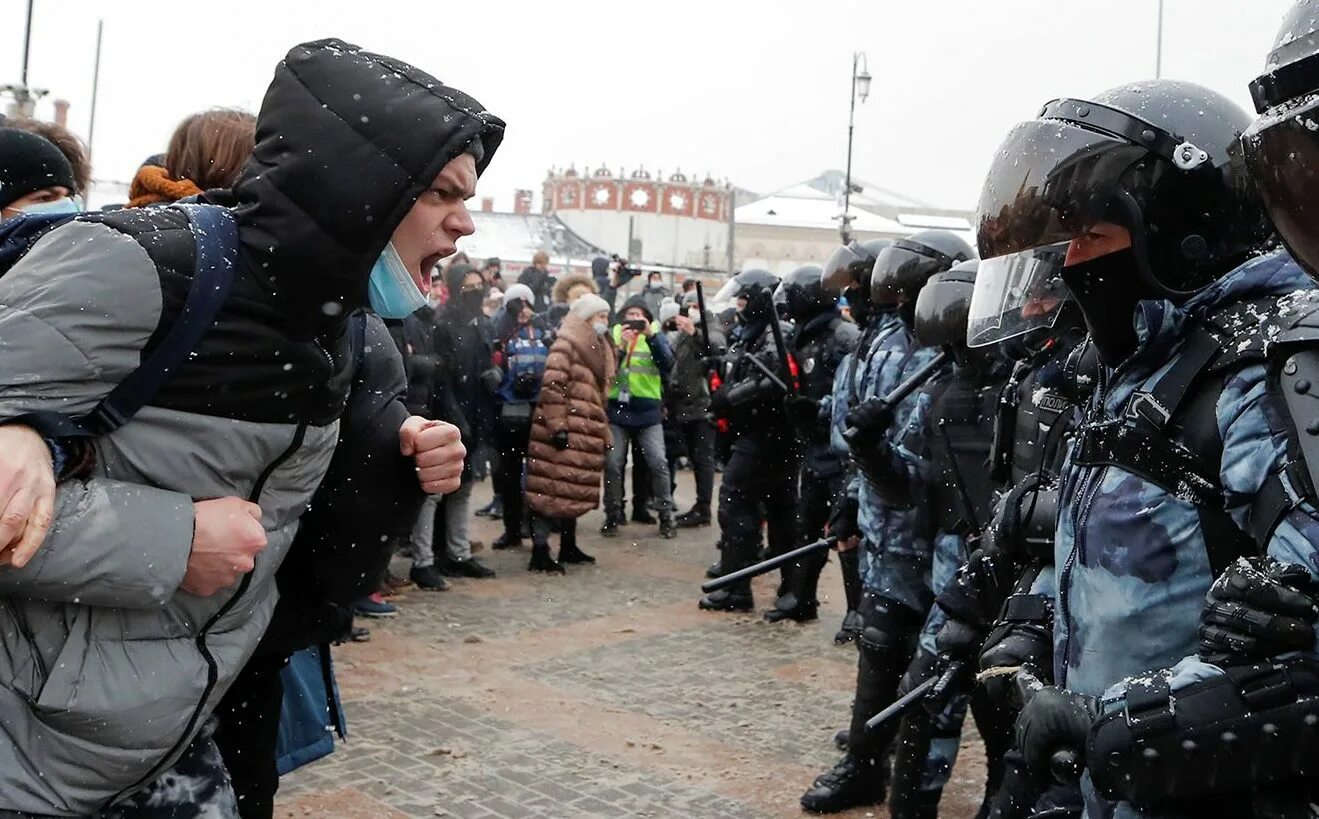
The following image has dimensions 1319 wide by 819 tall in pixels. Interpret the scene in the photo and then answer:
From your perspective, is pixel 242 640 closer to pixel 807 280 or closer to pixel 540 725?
pixel 540 725

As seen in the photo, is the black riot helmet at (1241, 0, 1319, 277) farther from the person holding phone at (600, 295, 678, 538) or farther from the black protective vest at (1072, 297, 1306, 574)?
the person holding phone at (600, 295, 678, 538)

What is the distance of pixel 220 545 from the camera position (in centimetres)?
204

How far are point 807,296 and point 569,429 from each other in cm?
228

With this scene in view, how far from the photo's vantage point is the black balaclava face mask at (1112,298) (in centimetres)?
246

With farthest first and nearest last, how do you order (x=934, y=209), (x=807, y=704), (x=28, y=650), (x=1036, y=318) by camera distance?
(x=934, y=209)
(x=807, y=704)
(x=1036, y=318)
(x=28, y=650)

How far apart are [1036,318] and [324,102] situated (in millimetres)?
1865

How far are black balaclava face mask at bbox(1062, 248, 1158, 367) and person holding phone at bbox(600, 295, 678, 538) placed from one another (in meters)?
8.59

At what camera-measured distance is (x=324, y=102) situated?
80.9 inches

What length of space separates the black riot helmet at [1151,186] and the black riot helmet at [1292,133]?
0.66 meters

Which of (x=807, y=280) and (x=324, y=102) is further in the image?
(x=807, y=280)

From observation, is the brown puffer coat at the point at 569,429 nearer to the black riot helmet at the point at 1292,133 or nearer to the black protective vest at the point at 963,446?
the black protective vest at the point at 963,446

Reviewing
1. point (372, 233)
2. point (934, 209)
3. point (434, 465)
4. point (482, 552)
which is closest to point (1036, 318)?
point (434, 465)

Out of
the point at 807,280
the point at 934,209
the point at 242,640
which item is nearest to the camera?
the point at 242,640

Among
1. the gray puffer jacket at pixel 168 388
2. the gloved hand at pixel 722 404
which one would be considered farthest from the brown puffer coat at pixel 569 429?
the gray puffer jacket at pixel 168 388
